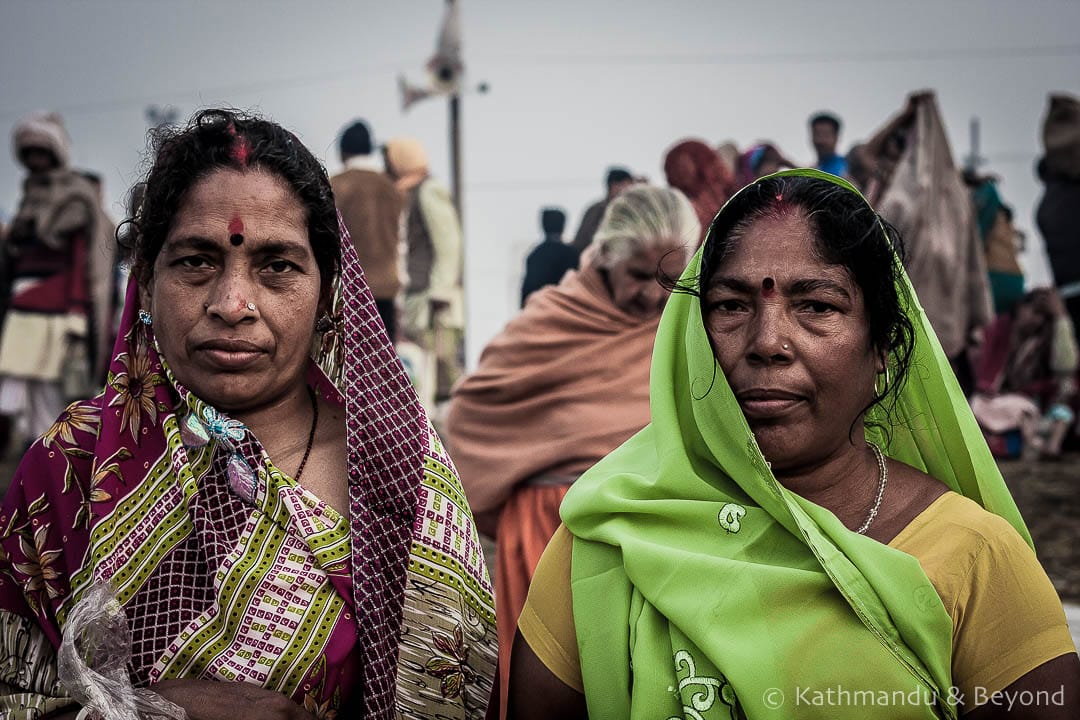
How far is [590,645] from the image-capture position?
7.47 ft

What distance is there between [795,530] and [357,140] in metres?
8.01

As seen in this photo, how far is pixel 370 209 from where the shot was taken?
9578 millimetres

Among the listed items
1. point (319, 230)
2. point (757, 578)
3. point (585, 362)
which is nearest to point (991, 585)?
point (757, 578)

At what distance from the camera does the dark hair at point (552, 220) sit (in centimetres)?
1018

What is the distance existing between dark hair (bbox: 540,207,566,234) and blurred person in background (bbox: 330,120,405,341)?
125 cm

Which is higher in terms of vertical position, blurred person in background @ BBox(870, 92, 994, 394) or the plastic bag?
blurred person in background @ BBox(870, 92, 994, 394)

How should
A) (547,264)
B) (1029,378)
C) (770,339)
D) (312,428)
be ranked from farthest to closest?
1. (1029,378)
2. (547,264)
3. (312,428)
4. (770,339)

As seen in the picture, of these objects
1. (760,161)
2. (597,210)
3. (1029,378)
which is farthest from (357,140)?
(1029,378)

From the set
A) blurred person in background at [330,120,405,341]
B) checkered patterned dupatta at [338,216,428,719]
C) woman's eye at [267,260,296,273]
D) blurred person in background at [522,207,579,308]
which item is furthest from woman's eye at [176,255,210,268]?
blurred person in background at [330,120,405,341]

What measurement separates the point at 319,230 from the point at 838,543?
1.29 metres

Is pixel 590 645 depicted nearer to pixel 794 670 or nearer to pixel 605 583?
pixel 605 583

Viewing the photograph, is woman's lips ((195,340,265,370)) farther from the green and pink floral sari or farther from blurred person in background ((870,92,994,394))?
blurred person in background ((870,92,994,394))

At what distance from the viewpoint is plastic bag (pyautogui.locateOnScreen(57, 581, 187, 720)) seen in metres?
2.25

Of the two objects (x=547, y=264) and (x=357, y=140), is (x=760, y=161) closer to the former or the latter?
(x=547, y=264)
